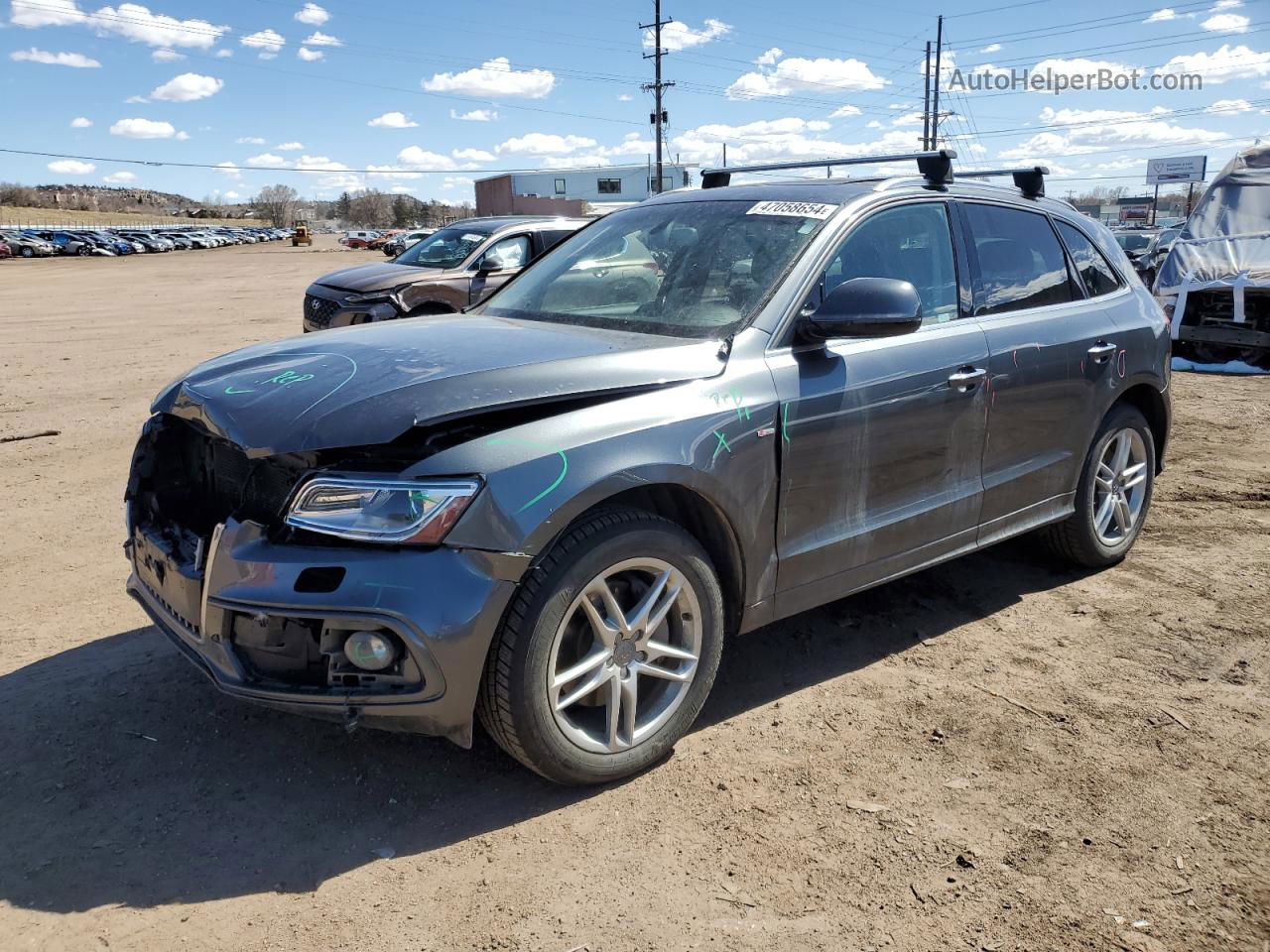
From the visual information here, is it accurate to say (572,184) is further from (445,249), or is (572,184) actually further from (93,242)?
(445,249)

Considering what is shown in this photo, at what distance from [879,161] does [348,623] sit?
3.13m

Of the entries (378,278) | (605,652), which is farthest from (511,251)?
(605,652)

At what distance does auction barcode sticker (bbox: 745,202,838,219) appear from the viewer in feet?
12.3

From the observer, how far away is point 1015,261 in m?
4.40

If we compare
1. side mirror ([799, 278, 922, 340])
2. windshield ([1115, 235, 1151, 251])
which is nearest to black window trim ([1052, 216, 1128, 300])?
side mirror ([799, 278, 922, 340])

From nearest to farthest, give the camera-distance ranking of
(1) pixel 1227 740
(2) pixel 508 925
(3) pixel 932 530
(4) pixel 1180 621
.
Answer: (2) pixel 508 925 → (1) pixel 1227 740 → (3) pixel 932 530 → (4) pixel 1180 621

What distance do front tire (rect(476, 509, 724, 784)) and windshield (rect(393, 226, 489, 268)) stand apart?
9.32m

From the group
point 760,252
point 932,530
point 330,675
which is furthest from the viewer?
point 932,530

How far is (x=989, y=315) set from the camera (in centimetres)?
415

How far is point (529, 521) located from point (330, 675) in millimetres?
672

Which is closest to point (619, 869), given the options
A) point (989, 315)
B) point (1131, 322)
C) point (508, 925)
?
point (508, 925)

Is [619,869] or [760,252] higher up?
[760,252]

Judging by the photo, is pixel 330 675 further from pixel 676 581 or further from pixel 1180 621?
pixel 1180 621

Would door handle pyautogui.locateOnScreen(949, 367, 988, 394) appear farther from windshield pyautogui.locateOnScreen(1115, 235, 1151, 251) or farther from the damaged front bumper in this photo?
windshield pyautogui.locateOnScreen(1115, 235, 1151, 251)
